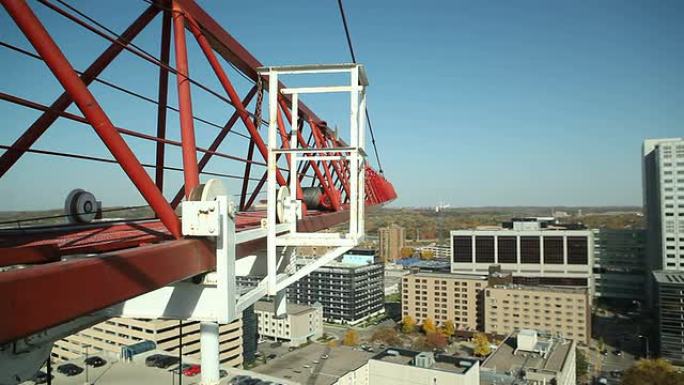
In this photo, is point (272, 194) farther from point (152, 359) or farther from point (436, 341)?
point (436, 341)

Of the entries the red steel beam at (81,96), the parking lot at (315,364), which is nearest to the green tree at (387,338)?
the parking lot at (315,364)

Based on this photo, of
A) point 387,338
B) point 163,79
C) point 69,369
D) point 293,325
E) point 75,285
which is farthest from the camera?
point 293,325

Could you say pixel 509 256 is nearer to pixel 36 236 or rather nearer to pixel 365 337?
pixel 365 337

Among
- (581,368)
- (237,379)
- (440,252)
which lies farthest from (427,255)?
(237,379)

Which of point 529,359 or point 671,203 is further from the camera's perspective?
point 671,203

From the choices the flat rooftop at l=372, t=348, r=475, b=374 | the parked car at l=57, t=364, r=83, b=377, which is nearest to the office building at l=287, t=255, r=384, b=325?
the flat rooftop at l=372, t=348, r=475, b=374

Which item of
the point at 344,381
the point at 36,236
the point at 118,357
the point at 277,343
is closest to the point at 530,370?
the point at 344,381
